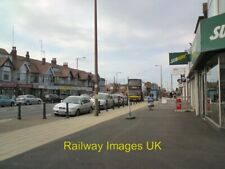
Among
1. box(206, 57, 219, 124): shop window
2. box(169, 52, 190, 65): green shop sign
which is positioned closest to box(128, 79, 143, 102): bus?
box(169, 52, 190, 65): green shop sign

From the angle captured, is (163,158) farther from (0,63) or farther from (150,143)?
(0,63)

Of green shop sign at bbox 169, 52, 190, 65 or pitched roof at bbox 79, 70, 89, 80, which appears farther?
pitched roof at bbox 79, 70, 89, 80

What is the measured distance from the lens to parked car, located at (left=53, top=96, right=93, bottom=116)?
79.3 feet

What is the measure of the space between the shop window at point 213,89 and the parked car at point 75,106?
32.4 feet

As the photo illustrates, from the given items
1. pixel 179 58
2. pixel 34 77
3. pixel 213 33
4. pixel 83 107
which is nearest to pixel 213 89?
pixel 213 33

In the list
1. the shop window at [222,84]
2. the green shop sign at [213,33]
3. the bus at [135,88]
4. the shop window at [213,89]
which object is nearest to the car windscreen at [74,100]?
the shop window at [213,89]

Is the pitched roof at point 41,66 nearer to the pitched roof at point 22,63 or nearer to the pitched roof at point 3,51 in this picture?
the pitched roof at point 22,63

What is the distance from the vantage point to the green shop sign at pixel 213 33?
12195 millimetres

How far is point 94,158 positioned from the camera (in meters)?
8.45

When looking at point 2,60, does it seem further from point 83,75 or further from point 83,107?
point 83,75

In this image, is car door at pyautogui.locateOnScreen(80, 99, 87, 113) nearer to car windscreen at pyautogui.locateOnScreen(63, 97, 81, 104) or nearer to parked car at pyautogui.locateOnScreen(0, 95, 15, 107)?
car windscreen at pyautogui.locateOnScreen(63, 97, 81, 104)

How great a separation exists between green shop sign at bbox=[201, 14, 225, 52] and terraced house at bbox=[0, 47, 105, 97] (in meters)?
50.6

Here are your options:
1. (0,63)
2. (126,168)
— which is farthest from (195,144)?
(0,63)

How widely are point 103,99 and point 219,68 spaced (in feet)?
75.3
